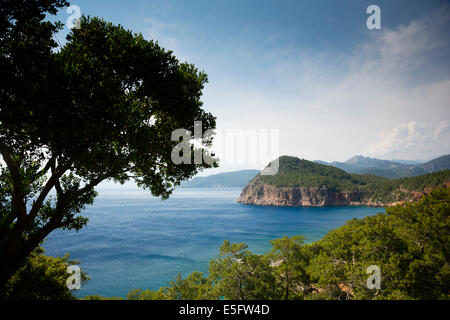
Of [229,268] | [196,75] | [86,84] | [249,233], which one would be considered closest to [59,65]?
[86,84]

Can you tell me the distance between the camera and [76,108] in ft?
15.0

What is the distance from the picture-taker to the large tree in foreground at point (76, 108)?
4320 millimetres

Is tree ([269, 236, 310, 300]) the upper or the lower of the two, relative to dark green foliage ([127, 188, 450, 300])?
lower

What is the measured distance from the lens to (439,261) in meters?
9.34

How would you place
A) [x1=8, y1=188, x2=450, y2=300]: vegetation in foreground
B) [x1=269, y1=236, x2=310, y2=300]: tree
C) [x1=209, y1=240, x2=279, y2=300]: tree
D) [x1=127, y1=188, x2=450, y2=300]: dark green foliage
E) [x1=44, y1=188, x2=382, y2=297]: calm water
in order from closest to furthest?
1. [x1=8, y1=188, x2=450, y2=300]: vegetation in foreground
2. [x1=209, y1=240, x2=279, y2=300]: tree
3. [x1=127, y1=188, x2=450, y2=300]: dark green foliage
4. [x1=269, y1=236, x2=310, y2=300]: tree
5. [x1=44, y1=188, x2=382, y2=297]: calm water

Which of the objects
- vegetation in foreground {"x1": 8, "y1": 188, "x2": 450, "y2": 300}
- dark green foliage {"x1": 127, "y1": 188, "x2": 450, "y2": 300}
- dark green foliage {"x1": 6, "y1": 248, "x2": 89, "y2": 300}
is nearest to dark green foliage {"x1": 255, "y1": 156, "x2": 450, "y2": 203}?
dark green foliage {"x1": 127, "y1": 188, "x2": 450, "y2": 300}

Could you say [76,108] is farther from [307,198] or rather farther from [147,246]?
[307,198]

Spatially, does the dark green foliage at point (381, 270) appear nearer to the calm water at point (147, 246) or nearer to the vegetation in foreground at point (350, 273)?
the vegetation in foreground at point (350, 273)

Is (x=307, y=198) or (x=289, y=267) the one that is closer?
(x=289, y=267)

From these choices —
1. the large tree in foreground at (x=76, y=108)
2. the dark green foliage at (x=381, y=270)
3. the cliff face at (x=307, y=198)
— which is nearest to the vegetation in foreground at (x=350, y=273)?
the dark green foliage at (x=381, y=270)

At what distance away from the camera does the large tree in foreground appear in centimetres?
432

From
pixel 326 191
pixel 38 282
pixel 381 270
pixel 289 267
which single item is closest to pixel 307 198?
pixel 326 191

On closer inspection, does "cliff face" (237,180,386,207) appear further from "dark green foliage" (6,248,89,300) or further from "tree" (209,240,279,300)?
"dark green foliage" (6,248,89,300)
